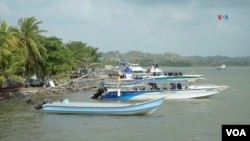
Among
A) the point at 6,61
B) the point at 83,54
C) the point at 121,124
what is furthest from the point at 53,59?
the point at 83,54

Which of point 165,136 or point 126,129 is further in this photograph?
point 126,129

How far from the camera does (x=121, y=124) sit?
83.3ft

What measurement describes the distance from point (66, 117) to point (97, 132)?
5640mm

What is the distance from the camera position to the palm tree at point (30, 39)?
4738 cm

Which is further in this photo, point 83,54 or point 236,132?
point 83,54

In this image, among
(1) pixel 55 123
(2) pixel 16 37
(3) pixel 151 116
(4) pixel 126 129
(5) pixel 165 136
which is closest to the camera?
(5) pixel 165 136

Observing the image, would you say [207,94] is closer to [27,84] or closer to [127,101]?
[127,101]

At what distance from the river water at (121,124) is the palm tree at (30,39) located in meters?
14.6

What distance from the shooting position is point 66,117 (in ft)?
92.2

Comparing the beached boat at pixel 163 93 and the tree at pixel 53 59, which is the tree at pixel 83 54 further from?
the beached boat at pixel 163 93

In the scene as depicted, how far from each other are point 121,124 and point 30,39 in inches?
999

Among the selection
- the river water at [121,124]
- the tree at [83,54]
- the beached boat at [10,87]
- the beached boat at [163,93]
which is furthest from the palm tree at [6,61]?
the tree at [83,54]

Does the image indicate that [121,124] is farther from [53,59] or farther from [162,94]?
[53,59]

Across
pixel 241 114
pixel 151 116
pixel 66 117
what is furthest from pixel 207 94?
pixel 66 117
